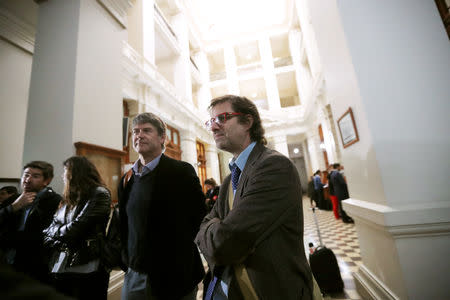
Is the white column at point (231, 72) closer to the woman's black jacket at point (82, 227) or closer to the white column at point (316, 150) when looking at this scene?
the white column at point (316, 150)

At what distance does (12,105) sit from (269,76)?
15187mm

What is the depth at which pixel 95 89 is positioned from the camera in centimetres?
272

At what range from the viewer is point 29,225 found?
69.2 inches

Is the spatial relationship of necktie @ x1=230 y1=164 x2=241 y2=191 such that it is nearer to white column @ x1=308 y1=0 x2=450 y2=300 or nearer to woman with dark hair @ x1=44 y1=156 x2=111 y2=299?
woman with dark hair @ x1=44 y1=156 x2=111 y2=299

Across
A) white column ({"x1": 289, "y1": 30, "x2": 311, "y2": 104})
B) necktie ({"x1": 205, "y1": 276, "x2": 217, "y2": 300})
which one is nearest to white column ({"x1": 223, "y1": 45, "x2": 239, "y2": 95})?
white column ({"x1": 289, "y1": 30, "x2": 311, "y2": 104})

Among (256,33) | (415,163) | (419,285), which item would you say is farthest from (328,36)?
(256,33)

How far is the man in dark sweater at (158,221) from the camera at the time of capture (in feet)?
4.63

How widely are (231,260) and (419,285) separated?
189 centimetres

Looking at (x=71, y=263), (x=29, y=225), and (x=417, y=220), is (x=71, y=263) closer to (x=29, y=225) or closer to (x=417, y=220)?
(x=29, y=225)

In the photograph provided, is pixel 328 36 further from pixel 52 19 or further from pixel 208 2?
pixel 208 2

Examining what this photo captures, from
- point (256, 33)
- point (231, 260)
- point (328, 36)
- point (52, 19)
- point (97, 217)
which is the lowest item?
point (231, 260)

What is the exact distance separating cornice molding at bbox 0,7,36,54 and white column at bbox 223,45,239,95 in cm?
1303

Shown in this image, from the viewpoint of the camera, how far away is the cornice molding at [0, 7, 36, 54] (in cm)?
346

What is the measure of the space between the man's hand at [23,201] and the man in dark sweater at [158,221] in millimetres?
922
